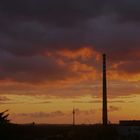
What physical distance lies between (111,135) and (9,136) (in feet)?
122

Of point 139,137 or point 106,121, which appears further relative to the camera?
point 106,121

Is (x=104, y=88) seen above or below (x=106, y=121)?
above

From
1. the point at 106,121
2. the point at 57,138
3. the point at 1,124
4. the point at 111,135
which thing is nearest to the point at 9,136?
the point at 1,124

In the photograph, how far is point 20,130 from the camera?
145 feet

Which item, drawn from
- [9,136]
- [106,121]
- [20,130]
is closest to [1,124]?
[9,136]

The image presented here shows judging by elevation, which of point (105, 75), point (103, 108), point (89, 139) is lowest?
point (89, 139)

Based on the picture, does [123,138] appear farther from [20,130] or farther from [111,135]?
[20,130]

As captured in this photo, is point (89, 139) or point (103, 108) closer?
point (89, 139)

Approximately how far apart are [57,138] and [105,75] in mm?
19762

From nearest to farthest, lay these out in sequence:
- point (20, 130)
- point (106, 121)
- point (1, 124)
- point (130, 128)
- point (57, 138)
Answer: point (1, 124) < point (20, 130) < point (57, 138) < point (130, 128) < point (106, 121)

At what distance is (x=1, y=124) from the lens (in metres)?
39.7

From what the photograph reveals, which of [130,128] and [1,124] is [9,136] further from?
[130,128]

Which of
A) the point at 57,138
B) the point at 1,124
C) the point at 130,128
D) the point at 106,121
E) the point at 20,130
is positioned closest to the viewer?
the point at 1,124

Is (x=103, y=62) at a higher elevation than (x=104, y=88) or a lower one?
higher
